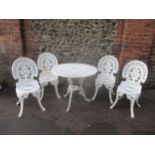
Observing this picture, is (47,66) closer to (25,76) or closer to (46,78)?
(46,78)

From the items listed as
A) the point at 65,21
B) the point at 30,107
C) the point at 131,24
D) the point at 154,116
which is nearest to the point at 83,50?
the point at 65,21

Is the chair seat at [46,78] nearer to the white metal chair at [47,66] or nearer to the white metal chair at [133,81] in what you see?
the white metal chair at [47,66]

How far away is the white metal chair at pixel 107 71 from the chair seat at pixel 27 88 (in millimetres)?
1202

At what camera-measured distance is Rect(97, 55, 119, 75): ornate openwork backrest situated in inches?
136

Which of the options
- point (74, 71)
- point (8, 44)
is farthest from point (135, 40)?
point (8, 44)

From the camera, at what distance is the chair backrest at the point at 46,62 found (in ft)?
11.6

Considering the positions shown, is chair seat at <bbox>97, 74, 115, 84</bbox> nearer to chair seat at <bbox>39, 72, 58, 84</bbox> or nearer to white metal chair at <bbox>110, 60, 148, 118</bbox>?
white metal chair at <bbox>110, 60, 148, 118</bbox>

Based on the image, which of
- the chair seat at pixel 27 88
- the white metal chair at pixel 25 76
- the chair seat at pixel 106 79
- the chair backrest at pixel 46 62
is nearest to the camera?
the chair seat at pixel 27 88

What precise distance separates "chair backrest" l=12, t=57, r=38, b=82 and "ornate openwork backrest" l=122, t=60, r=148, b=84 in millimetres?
1733

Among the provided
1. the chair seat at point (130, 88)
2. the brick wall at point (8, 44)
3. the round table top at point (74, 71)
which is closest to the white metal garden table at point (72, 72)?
the round table top at point (74, 71)

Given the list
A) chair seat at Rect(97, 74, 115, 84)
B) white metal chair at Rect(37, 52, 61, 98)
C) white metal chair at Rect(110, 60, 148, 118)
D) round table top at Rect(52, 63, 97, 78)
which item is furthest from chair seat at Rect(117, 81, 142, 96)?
white metal chair at Rect(37, 52, 61, 98)

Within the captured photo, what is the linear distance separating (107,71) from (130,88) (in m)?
0.59

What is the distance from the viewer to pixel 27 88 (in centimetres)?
306

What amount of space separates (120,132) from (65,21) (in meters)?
2.43
